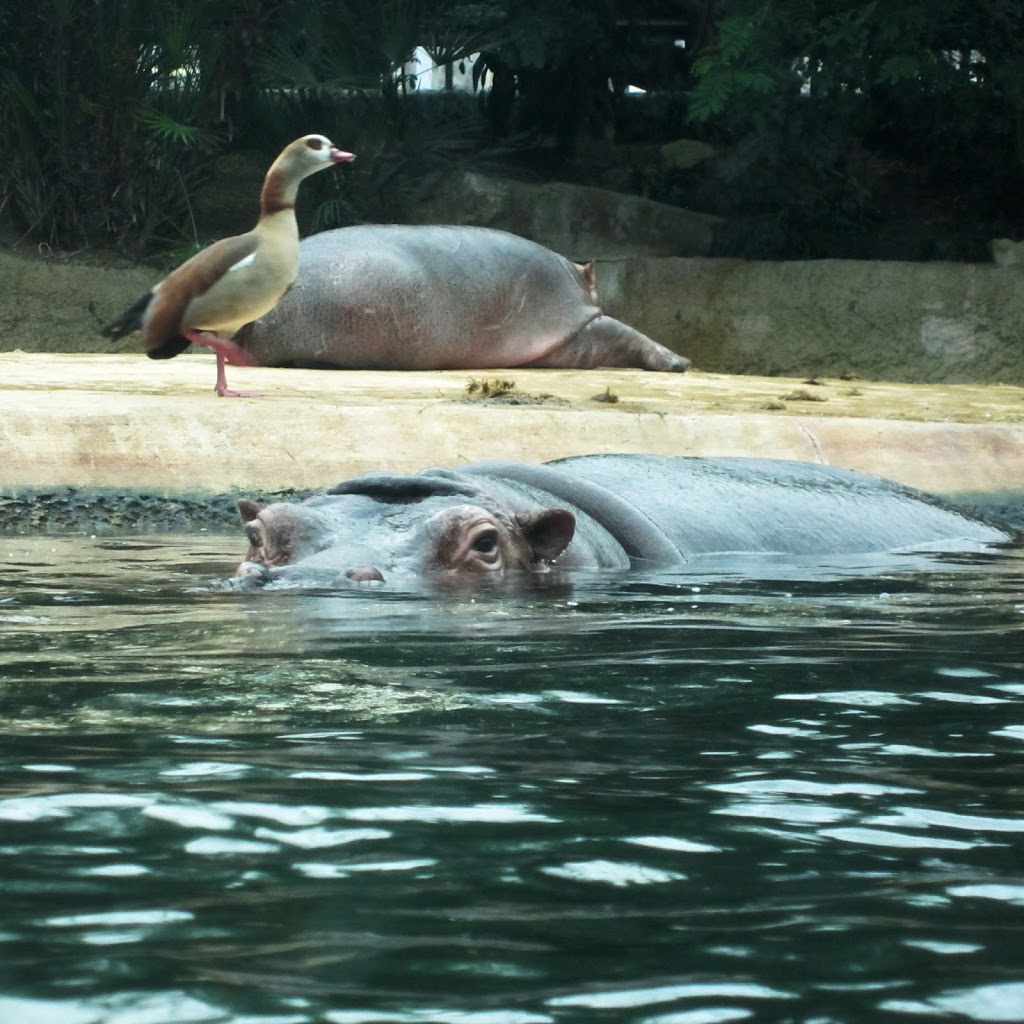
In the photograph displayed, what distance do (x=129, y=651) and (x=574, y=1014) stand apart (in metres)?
2.27

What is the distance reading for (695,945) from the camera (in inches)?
73.1

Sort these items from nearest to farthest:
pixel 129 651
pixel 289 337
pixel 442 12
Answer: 1. pixel 129 651
2. pixel 289 337
3. pixel 442 12

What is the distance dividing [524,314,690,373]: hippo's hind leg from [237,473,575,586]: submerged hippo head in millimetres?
7385

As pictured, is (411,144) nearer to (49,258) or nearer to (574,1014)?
(49,258)

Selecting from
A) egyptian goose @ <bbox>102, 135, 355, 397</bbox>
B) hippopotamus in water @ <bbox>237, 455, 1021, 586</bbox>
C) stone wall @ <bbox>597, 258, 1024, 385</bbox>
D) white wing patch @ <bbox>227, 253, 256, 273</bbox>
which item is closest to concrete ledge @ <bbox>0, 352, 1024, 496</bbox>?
egyptian goose @ <bbox>102, 135, 355, 397</bbox>

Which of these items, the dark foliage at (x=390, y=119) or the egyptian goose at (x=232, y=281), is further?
the dark foliage at (x=390, y=119)

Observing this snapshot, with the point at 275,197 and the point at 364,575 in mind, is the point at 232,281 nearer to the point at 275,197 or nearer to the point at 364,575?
the point at 275,197

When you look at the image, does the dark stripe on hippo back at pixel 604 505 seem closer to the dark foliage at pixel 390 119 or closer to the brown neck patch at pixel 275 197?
the brown neck patch at pixel 275 197

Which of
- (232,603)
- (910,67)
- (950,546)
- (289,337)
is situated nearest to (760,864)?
(232,603)

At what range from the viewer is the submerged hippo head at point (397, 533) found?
477 cm

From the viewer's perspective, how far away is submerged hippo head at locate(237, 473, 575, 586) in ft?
15.6

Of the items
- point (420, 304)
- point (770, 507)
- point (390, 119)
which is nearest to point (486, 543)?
point (770, 507)

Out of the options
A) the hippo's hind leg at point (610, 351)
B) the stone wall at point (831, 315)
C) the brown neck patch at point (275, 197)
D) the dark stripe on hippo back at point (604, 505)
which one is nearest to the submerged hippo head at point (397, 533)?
the dark stripe on hippo back at point (604, 505)

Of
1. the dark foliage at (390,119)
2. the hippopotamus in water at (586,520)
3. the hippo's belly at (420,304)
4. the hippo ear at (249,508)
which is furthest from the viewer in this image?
the dark foliage at (390,119)
